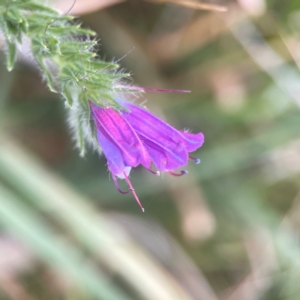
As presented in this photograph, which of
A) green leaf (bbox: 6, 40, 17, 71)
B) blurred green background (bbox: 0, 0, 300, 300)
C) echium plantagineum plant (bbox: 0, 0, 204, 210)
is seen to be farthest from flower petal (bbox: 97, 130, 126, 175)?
blurred green background (bbox: 0, 0, 300, 300)

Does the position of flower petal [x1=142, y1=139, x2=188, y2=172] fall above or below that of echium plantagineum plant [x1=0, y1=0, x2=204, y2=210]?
below

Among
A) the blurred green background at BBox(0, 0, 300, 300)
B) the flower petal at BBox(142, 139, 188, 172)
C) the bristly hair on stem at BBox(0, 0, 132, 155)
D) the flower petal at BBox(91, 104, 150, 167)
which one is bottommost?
the blurred green background at BBox(0, 0, 300, 300)

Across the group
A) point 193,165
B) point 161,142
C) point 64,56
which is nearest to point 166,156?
point 161,142

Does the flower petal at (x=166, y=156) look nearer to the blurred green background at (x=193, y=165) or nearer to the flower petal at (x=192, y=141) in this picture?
the flower petal at (x=192, y=141)

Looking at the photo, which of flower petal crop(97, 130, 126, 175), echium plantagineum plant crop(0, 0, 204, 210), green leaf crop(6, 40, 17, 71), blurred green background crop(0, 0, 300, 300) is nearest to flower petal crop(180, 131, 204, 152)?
A: echium plantagineum plant crop(0, 0, 204, 210)

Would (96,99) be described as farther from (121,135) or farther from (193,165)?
(193,165)

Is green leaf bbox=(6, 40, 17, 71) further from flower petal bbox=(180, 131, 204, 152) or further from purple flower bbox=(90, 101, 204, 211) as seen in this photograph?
flower petal bbox=(180, 131, 204, 152)

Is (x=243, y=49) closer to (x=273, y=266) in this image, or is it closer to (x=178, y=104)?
(x=178, y=104)

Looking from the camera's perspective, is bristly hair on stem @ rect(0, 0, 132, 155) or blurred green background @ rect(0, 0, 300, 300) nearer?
bristly hair on stem @ rect(0, 0, 132, 155)

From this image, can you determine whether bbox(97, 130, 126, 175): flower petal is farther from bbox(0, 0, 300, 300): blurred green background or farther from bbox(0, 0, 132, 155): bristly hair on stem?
bbox(0, 0, 300, 300): blurred green background
